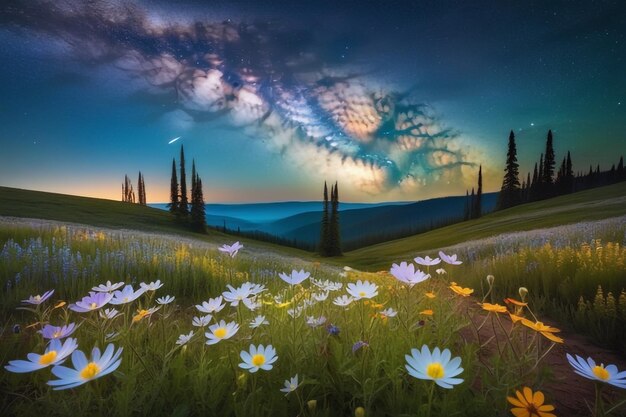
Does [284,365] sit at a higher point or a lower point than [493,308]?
lower

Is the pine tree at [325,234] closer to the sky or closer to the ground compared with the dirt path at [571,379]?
closer to the ground

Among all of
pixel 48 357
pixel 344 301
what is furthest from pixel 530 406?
pixel 48 357

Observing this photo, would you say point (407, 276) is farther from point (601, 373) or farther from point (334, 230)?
point (334, 230)

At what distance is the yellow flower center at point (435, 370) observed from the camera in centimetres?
122

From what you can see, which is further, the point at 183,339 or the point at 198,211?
the point at 198,211

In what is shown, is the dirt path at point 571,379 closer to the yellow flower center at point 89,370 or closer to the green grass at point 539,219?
the yellow flower center at point 89,370

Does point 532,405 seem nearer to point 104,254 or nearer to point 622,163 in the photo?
point 104,254

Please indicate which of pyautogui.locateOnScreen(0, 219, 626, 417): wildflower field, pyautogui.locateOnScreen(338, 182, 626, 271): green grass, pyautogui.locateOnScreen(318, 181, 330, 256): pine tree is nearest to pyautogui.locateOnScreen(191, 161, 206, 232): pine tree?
pyautogui.locateOnScreen(318, 181, 330, 256): pine tree

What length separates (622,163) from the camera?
92.3m

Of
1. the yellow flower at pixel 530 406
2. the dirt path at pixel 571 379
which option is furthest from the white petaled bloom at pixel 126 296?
the dirt path at pixel 571 379

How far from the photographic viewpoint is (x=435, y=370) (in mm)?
1240

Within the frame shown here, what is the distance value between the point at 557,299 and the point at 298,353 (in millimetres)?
4403

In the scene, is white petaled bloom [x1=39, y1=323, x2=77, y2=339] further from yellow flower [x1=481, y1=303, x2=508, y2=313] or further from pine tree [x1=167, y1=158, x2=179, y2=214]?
pine tree [x1=167, y1=158, x2=179, y2=214]

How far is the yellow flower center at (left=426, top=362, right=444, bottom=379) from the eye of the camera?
1220 mm
